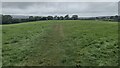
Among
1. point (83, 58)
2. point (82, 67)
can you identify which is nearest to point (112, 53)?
point (83, 58)

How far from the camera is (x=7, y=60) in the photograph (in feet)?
44.8

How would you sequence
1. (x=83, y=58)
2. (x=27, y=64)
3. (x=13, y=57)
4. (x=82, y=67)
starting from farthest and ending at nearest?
(x=13, y=57), (x=83, y=58), (x=27, y=64), (x=82, y=67)

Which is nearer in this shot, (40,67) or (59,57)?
(40,67)

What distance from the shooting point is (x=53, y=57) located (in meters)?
13.7

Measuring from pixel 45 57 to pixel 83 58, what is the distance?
2.66 metres

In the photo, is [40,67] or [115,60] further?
[115,60]

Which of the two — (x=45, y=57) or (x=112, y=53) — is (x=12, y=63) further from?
(x=112, y=53)

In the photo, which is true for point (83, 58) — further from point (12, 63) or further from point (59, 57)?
point (12, 63)

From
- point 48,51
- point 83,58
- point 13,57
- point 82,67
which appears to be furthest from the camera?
point 48,51

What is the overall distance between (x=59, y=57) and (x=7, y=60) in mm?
3642

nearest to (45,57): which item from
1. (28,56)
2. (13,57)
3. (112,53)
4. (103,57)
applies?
(28,56)

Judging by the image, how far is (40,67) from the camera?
1171 cm

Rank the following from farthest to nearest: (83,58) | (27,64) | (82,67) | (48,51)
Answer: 1. (48,51)
2. (83,58)
3. (27,64)
4. (82,67)

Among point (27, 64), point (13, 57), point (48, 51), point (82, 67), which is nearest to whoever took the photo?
point (82, 67)
